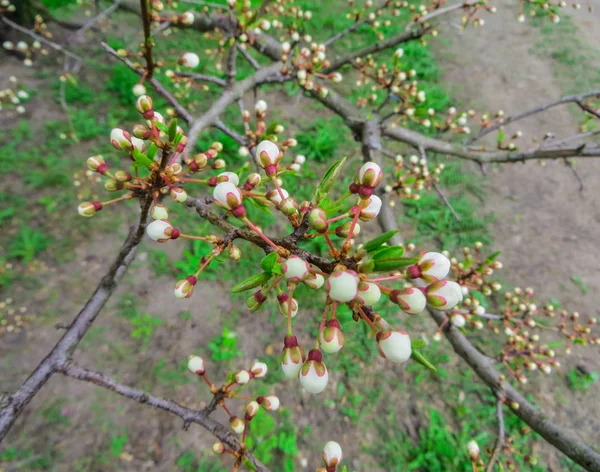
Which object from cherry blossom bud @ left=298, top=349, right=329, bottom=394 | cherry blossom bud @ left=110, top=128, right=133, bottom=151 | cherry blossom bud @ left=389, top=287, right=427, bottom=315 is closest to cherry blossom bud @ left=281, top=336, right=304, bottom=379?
cherry blossom bud @ left=298, top=349, right=329, bottom=394

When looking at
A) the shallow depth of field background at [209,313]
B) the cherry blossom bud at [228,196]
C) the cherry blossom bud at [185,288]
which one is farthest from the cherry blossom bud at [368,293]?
the shallow depth of field background at [209,313]

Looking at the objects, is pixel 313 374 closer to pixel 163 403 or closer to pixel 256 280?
pixel 256 280

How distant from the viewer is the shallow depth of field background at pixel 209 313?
3.31m

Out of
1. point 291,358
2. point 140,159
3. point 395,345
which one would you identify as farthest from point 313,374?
point 140,159

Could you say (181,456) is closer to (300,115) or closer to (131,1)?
(131,1)

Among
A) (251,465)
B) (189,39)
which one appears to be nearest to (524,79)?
(189,39)

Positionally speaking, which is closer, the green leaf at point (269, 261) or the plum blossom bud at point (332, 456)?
the green leaf at point (269, 261)

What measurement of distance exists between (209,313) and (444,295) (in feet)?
12.0

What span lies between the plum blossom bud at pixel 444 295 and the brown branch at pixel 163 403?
91 cm

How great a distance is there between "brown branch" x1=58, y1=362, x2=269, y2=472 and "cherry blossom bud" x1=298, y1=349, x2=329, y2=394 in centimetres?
60

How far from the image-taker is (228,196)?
891mm

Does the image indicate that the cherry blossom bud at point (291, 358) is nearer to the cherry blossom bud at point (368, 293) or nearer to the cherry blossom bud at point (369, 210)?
the cherry blossom bud at point (368, 293)

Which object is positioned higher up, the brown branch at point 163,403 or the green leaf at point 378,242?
the green leaf at point 378,242

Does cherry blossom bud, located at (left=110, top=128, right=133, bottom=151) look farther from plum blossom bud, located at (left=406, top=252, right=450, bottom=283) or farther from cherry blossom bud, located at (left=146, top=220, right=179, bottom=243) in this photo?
plum blossom bud, located at (left=406, top=252, right=450, bottom=283)
